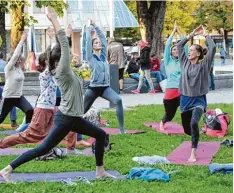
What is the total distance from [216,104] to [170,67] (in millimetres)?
6062

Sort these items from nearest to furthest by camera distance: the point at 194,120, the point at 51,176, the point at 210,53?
the point at 51,176
the point at 194,120
the point at 210,53

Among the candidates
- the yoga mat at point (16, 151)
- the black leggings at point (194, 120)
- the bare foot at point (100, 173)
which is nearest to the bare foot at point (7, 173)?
the bare foot at point (100, 173)

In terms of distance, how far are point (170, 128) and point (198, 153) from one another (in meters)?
2.91

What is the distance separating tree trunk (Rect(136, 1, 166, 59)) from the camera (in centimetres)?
2658

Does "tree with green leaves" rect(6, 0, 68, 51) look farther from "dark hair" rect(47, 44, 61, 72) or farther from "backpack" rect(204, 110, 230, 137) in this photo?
"dark hair" rect(47, 44, 61, 72)

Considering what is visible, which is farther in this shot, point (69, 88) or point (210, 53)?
point (210, 53)

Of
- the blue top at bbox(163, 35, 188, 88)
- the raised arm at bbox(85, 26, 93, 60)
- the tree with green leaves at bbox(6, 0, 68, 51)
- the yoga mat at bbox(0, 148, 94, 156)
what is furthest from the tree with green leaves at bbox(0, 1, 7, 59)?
the yoga mat at bbox(0, 148, 94, 156)

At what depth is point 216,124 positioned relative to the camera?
11438 mm

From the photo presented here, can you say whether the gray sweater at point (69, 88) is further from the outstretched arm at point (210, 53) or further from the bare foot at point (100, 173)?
the outstretched arm at point (210, 53)

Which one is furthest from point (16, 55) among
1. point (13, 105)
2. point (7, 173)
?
point (7, 173)

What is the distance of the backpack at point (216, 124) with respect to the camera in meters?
11.4

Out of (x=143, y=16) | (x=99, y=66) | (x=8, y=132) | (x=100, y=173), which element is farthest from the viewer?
(x=143, y=16)

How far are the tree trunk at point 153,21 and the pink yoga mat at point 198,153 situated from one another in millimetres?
16533

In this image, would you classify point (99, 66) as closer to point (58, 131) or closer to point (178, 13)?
point (58, 131)
